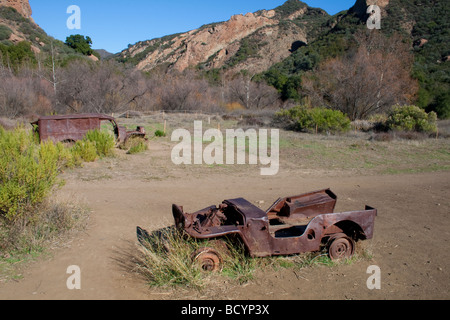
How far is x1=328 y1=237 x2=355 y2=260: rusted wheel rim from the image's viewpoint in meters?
4.34

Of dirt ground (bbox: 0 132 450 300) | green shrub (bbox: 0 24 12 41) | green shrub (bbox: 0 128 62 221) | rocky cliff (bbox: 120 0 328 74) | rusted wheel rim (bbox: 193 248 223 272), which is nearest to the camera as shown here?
dirt ground (bbox: 0 132 450 300)

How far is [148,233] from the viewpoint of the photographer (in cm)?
539

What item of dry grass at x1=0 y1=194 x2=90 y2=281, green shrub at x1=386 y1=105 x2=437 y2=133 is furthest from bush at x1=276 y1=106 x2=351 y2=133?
dry grass at x1=0 y1=194 x2=90 y2=281

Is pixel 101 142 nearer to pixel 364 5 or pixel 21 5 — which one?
pixel 364 5

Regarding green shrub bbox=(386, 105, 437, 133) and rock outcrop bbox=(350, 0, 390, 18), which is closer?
green shrub bbox=(386, 105, 437, 133)

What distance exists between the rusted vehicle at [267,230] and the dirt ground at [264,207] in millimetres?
277

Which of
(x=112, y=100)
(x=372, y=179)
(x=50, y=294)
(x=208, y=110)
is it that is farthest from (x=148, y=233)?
(x=208, y=110)

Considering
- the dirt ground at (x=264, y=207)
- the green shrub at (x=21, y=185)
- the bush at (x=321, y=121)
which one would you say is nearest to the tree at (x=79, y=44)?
the bush at (x=321, y=121)

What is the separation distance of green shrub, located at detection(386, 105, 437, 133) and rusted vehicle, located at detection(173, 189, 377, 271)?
18.5 m

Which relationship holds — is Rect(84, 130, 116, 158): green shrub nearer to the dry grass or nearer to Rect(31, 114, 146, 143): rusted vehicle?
Rect(31, 114, 146, 143): rusted vehicle

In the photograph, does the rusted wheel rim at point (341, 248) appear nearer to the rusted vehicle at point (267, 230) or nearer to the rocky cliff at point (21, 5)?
the rusted vehicle at point (267, 230)

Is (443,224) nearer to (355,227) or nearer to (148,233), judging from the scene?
(355,227)
